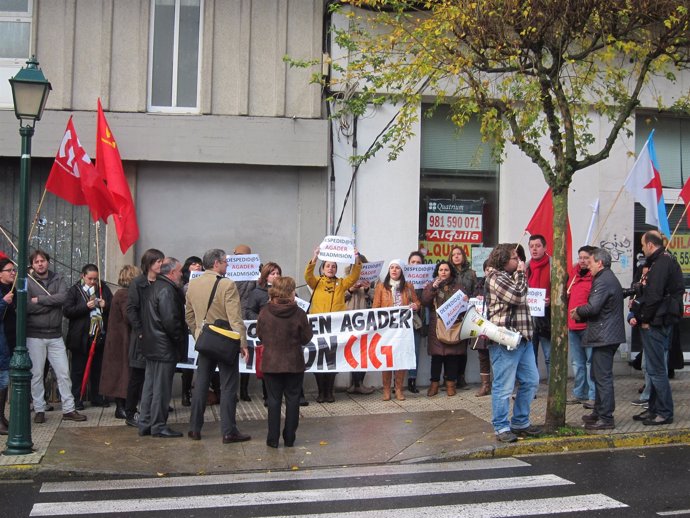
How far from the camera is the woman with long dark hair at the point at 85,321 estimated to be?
10656 mm

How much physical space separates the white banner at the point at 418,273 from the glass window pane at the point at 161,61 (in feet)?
14.1

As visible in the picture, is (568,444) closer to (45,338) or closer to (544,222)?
(544,222)

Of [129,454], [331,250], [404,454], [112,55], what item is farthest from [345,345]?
[112,55]

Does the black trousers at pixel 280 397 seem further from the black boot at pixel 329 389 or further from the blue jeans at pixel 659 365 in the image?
the blue jeans at pixel 659 365

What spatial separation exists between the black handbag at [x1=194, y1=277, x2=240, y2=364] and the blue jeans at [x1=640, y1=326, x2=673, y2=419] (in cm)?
449

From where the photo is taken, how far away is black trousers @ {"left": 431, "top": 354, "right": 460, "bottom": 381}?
37.9 ft

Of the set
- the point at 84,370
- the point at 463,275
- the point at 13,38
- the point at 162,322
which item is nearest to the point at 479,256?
the point at 463,275

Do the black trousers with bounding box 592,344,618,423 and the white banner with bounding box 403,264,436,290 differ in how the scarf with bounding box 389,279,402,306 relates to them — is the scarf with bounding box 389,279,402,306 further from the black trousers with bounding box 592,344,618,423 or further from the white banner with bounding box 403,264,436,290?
the black trousers with bounding box 592,344,618,423

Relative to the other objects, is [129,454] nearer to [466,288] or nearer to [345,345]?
[345,345]

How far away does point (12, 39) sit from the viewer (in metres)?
12.3

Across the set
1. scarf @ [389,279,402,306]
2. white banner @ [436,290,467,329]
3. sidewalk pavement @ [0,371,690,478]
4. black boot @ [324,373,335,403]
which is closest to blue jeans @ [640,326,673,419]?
sidewalk pavement @ [0,371,690,478]

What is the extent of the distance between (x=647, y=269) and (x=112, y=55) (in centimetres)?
786

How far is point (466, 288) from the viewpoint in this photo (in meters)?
11.6

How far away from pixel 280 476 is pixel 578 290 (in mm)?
4431
